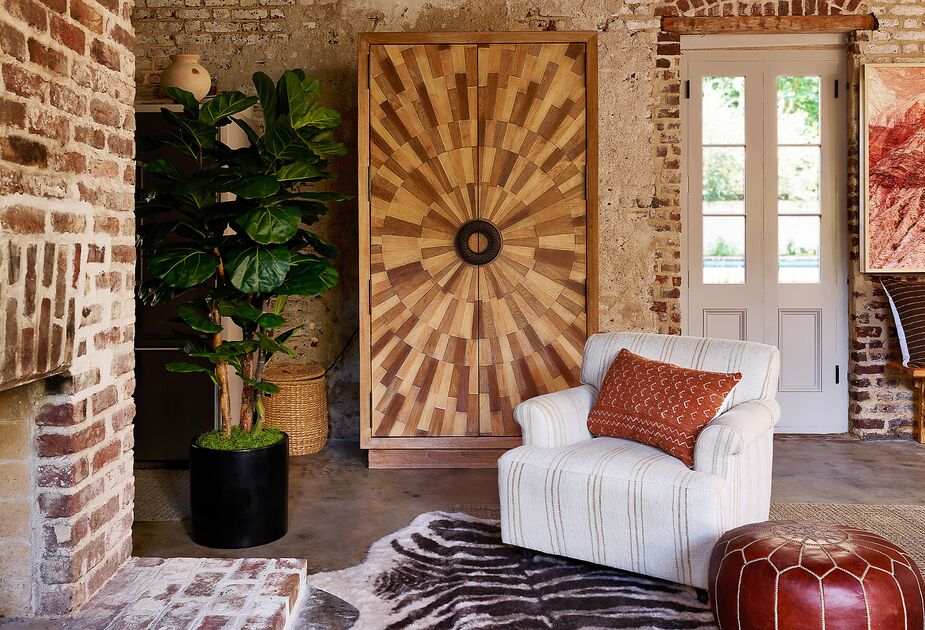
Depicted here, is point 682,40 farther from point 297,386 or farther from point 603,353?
point 297,386

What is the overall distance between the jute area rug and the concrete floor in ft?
0.63

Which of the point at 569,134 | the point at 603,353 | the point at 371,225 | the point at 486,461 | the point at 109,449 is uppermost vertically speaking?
the point at 569,134

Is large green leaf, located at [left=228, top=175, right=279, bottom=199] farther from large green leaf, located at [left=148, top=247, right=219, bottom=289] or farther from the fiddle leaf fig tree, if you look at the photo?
large green leaf, located at [left=148, top=247, right=219, bottom=289]

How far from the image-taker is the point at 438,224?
4402 mm

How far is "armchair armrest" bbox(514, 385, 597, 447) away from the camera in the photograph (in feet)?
10.1

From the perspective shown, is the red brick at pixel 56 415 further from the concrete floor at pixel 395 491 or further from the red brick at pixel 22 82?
the concrete floor at pixel 395 491

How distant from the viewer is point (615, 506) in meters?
2.76

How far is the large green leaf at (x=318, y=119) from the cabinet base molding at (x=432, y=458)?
1901mm

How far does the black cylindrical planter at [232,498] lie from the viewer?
10.6 feet

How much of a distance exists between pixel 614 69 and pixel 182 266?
3180 mm

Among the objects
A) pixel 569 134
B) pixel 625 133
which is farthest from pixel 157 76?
pixel 625 133

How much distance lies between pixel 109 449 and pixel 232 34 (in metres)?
3.38

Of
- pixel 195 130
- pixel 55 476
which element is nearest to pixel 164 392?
pixel 195 130

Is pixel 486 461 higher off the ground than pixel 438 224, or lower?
lower
